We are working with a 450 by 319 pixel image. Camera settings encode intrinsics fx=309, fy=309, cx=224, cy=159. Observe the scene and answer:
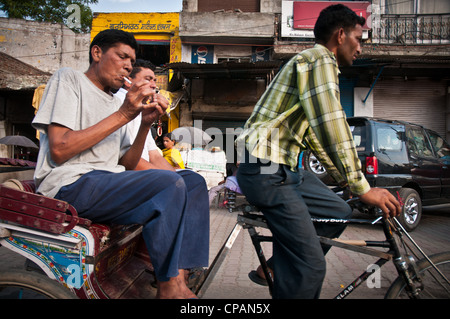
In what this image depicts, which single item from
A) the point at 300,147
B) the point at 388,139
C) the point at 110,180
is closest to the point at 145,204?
the point at 110,180

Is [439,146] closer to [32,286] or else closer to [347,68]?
[347,68]

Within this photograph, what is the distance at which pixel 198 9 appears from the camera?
13508mm

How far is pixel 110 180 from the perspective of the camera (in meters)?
1.59

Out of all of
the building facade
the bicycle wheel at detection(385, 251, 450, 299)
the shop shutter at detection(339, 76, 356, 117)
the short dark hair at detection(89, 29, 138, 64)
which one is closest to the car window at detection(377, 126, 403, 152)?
the bicycle wheel at detection(385, 251, 450, 299)

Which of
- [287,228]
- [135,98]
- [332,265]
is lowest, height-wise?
[332,265]

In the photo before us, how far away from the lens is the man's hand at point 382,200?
1631 millimetres

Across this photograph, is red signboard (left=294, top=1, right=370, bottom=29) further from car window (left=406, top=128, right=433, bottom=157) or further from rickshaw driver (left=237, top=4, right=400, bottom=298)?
rickshaw driver (left=237, top=4, right=400, bottom=298)

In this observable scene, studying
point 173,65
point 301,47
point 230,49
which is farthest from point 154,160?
point 230,49

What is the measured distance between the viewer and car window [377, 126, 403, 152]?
5637 mm

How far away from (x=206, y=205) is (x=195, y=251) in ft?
0.93

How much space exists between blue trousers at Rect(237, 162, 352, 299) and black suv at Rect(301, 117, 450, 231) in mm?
4290

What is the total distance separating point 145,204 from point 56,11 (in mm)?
23721

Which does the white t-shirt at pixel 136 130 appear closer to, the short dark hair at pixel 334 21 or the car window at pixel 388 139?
the short dark hair at pixel 334 21
